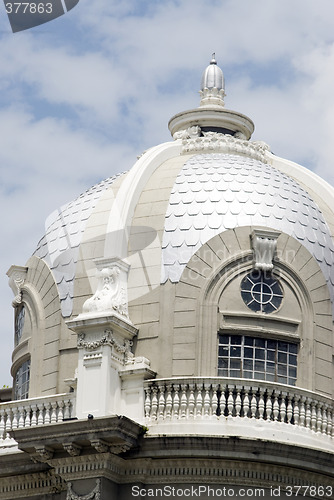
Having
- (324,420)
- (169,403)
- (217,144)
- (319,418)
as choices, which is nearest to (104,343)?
(169,403)

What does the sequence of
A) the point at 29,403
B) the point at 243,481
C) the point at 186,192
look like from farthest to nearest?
1. the point at 186,192
2. the point at 29,403
3. the point at 243,481

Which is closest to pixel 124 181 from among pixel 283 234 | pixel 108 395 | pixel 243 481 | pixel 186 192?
pixel 186 192

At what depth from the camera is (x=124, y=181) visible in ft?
Answer: 109

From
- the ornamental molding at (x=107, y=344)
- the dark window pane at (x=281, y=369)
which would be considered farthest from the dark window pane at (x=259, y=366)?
the ornamental molding at (x=107, y=344)

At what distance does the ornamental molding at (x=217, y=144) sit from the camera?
35.0 meters

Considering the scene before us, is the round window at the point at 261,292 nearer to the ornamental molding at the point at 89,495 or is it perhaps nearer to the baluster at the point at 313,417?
the baluster at the point at 313,417

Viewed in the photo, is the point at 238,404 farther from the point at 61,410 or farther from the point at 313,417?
the point at 61,410

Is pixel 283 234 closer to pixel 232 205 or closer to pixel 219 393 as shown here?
pixel 232 205

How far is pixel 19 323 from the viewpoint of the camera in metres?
34.1

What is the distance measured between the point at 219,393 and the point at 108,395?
2.26m

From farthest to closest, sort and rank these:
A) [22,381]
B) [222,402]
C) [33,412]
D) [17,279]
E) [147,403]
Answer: [17,279], [22,381], [33,412], [147,403], [222,402]

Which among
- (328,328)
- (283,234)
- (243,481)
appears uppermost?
(283,234)

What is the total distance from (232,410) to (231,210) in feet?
16.5

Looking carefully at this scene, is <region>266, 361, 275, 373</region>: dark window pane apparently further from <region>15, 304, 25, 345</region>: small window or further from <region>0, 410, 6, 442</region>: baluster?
<region>15, 304, 25, 345</region>: small window
